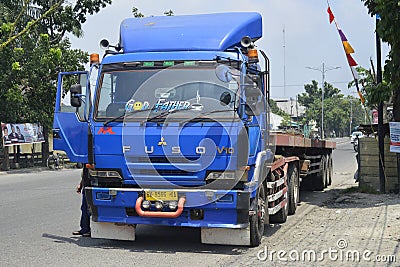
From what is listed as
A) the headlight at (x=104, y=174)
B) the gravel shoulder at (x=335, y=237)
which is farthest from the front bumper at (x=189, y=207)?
the gravel shoulder at (x=335, y=237)

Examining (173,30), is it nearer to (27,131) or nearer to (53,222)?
(53,222)

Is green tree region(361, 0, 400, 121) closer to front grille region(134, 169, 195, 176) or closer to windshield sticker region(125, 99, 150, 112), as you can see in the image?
front grille region(134, 169, 195, 176)

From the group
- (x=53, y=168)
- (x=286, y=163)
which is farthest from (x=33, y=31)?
(x=286, y=163)

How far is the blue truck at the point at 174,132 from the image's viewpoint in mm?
7402

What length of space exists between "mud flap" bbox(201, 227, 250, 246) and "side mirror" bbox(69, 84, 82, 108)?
255 cm

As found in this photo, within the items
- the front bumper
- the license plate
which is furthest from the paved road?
the license plate

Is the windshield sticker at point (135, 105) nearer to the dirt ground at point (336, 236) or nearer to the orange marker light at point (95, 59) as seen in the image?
the orange marker light at point (95, 59)

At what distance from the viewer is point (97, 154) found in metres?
7.70

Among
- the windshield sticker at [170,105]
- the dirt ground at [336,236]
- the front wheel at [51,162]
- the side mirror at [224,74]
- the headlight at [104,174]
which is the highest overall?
the side mirror at [224,74]

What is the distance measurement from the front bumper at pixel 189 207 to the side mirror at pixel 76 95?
1.27 metres

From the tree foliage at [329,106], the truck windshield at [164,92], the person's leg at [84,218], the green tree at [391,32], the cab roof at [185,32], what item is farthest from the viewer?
the tree foliage at [329,106]

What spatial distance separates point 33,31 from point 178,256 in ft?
77.8

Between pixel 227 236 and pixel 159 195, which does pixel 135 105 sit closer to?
pixel 159 195

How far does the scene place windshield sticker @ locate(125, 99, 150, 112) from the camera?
303 inches
